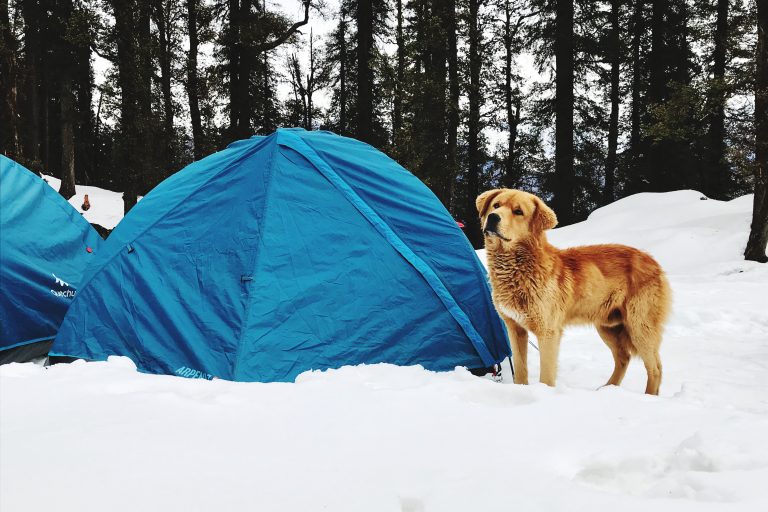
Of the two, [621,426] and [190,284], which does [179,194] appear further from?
[621,426]

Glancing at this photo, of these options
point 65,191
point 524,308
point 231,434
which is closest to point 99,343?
point 231,434

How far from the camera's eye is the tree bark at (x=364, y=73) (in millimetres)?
14438

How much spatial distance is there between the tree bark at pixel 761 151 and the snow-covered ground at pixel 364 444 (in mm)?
6090

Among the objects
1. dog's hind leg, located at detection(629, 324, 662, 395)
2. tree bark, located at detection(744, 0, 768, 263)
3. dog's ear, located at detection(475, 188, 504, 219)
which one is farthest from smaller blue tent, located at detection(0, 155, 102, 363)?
tree bark, located at detection(744, 0, 768, 263)

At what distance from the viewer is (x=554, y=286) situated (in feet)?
9.08

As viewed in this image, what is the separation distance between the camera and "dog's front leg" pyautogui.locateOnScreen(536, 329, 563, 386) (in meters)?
2.75

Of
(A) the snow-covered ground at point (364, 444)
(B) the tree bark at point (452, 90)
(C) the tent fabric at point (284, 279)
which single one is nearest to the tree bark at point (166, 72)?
(B) the tree bark at point (452, 90)

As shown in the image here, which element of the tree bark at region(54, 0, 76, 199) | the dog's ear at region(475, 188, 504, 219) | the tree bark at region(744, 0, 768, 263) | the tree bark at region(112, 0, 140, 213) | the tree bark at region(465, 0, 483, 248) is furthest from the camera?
the tree bark at region(54, 0, 76, 199)

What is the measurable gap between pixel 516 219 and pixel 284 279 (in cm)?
155

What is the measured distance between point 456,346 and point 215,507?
209 cm

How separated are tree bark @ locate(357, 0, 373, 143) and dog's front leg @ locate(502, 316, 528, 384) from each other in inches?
477

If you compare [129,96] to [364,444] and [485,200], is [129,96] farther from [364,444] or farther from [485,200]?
[364,444]

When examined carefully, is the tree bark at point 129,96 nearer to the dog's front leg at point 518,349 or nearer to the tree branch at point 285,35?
the tree branch at point 285,35

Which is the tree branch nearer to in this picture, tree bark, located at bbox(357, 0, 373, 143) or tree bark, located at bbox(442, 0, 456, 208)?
tree bark, located at bbox(357, 0, 373, 143)
